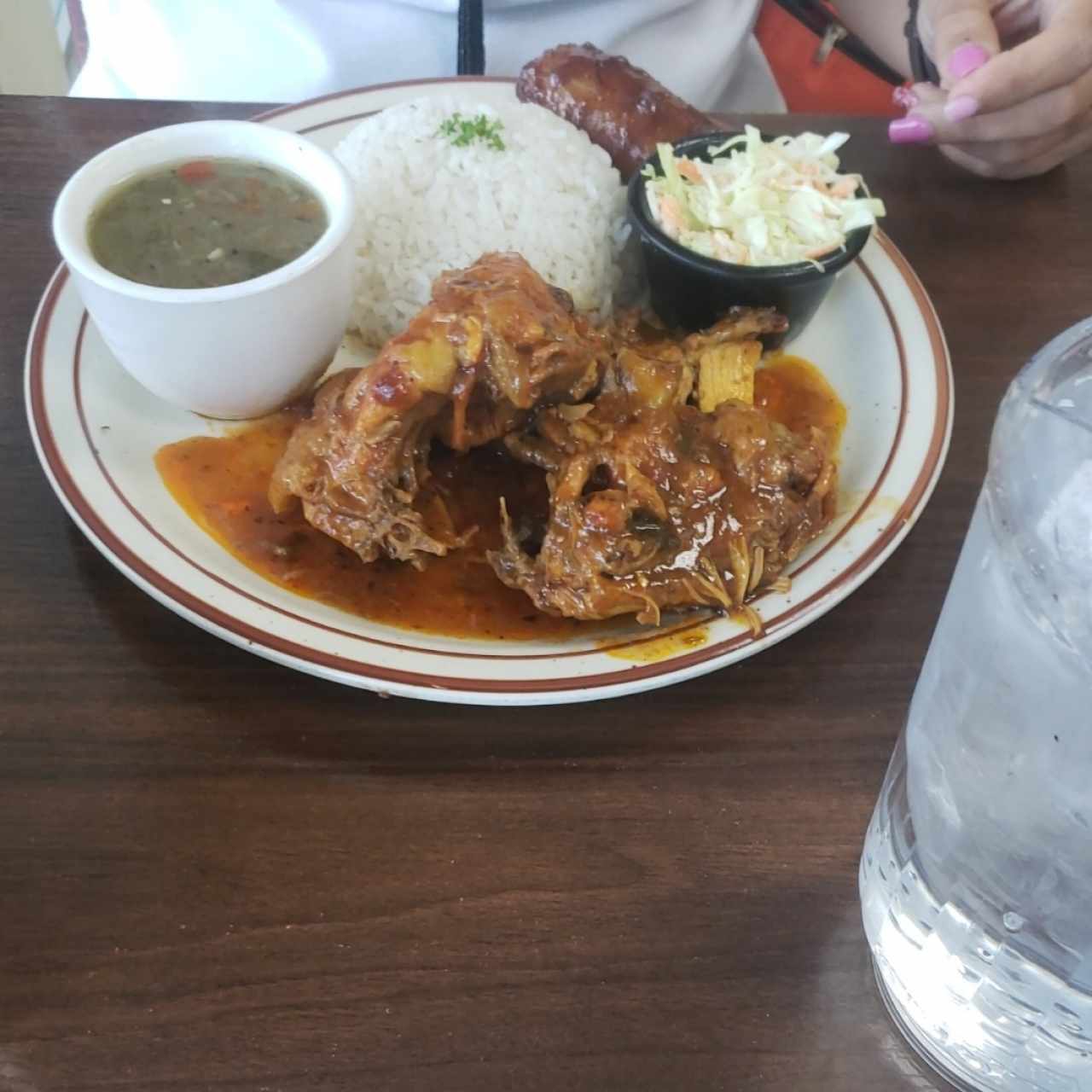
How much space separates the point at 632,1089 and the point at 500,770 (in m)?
0.34

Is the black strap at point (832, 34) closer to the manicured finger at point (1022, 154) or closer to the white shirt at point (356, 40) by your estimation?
the white shirt at point (356, 40)

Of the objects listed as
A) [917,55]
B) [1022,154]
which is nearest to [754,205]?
[1022,154]

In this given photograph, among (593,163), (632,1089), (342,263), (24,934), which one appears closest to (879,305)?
(593,163)

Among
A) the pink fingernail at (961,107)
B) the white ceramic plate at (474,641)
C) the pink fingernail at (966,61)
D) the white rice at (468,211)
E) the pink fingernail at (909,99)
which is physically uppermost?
the pink fingernail at (966,61)

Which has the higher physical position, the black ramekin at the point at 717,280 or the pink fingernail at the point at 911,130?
the pink fingernail at the point at 911,130

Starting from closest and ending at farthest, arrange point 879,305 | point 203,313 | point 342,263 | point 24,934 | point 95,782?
point 24,934, point 95,782, point 203,313, point 342,263, point 879,305

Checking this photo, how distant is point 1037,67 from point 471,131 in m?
0.95

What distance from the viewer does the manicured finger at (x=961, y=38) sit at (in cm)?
184

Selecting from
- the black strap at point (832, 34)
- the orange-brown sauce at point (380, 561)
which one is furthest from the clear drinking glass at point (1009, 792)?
the black strap at point (832, 34)

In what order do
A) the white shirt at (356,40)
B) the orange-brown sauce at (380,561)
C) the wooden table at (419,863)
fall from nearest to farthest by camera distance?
1. the wooden table at (419,863)
2. the orange-brown sauce at (380,561)
3. the white shirt at (356,40)

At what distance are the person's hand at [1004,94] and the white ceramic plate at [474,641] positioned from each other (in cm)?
31

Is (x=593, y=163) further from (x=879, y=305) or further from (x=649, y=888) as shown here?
(x=649, y=888)

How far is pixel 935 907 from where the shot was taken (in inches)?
34.2

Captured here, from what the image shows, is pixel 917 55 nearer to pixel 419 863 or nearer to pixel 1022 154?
pixel 1022 154
